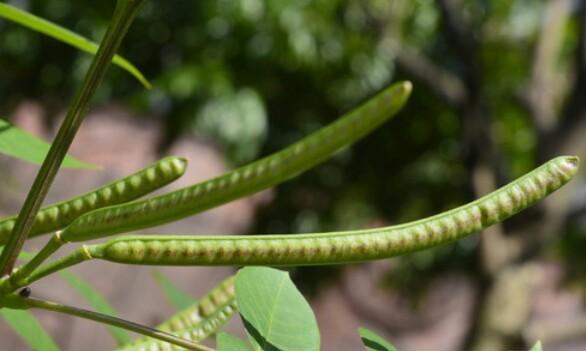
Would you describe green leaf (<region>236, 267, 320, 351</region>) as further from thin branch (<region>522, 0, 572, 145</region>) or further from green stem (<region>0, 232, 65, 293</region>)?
thin branch (<region>522, 0, 572, 145</region>)

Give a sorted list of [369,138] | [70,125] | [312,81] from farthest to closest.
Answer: [369,138], [312,81], [70,125]

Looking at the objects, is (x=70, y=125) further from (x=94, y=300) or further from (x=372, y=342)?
(x=94, y=300)

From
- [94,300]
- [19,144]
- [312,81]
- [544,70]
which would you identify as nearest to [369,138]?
[312,81]

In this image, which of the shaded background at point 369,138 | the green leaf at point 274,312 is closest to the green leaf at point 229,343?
the green leaf at point 274,312

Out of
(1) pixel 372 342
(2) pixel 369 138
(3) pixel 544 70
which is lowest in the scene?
(1) pixel 372 342

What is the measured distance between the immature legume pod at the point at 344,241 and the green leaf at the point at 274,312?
0.04 metres

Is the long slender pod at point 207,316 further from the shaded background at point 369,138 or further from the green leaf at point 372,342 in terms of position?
the shaded background at point 369,138

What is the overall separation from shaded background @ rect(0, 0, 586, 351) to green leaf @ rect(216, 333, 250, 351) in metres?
2.16

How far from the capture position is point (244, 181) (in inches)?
8.5

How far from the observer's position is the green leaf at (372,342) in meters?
0.25

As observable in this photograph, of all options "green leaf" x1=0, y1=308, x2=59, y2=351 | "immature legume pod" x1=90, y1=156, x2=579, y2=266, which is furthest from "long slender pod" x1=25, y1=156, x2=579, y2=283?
"green leaf" x1=0, y1=308, x2=59, y2=351

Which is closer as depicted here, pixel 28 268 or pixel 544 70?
pixel 28 268

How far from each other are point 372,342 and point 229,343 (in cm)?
3

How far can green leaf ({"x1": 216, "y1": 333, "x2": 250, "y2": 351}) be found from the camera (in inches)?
9.3
